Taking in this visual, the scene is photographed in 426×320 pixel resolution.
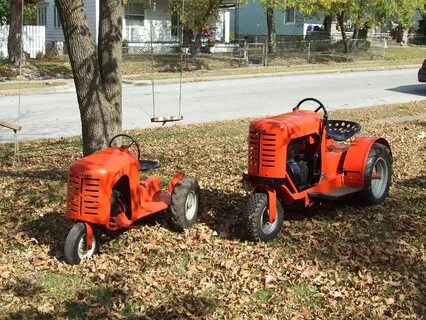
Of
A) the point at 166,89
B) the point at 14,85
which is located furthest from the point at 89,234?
the point at 14,85

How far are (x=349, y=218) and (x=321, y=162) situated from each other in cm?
67

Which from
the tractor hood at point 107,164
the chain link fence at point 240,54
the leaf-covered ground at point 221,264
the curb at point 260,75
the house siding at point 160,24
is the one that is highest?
the house siding at point 160,24

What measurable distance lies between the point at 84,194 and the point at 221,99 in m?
12.3

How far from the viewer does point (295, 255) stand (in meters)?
5.12

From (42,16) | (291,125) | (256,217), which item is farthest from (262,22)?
(256,217)

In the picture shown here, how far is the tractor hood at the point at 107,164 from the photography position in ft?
15.8

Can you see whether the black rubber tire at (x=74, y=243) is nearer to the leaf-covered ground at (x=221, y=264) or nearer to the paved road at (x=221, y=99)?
the leaf-covered ground at (x=221, y=264)

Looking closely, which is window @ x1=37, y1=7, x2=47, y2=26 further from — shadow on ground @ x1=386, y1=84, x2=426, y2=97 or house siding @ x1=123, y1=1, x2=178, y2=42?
shadow on ground @ x1=386, y1=84, x2=426, y2=97

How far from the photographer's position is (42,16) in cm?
3903

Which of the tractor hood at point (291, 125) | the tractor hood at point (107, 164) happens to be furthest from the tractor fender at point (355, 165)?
the tractor hood at point (107, 164)

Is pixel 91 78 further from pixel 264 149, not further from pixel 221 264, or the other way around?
pixel 221 264

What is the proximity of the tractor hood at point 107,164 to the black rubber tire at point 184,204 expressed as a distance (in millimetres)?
477

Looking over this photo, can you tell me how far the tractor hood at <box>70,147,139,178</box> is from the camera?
4.80 metres

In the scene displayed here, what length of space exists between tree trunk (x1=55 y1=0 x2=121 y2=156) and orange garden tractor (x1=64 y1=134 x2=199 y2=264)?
41.5 inches
